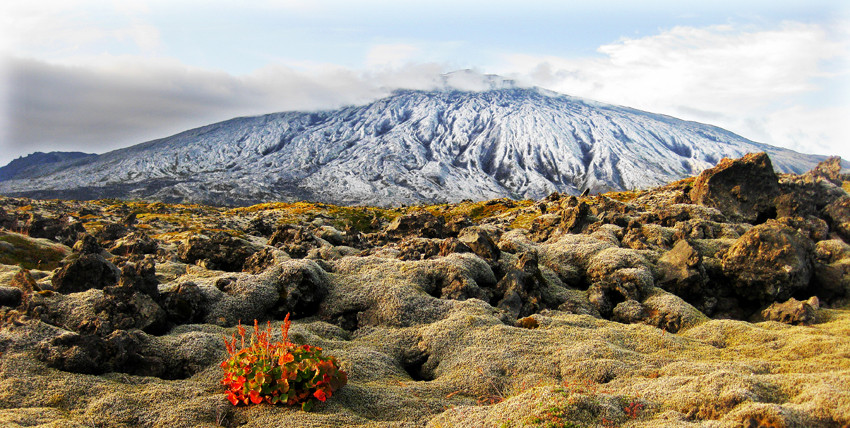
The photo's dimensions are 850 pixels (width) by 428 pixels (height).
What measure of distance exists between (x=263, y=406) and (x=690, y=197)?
1603 inches

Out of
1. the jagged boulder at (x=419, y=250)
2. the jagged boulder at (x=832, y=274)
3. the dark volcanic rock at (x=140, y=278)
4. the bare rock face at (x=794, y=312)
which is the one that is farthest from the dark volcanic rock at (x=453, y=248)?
the jagged boulder at (x=832, y=274)

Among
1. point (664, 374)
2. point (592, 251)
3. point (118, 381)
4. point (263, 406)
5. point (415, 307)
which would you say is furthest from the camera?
point (592, 251)

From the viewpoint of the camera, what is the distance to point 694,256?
71.6ft

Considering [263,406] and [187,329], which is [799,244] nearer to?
[263,406]

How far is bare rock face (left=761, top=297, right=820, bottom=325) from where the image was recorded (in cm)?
1765

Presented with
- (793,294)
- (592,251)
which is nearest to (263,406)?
(592,251)

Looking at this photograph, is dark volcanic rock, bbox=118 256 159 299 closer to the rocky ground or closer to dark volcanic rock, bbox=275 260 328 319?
the rocky ground

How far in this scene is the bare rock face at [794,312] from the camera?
17650 millimetres

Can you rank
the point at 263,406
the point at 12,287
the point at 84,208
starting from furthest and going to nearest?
the point at 84,208
the point at 12,287
the point at 263,406

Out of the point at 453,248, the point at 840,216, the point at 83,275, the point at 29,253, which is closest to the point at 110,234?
the point at 29,253

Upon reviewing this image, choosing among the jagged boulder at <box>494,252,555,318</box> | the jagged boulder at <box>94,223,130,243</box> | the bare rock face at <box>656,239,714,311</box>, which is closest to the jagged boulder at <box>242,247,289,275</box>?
the jagged boulder at <box>494,252,555,318</box>

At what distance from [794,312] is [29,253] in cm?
3912

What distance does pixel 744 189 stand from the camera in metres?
36.5

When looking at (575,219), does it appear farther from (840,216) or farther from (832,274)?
(840,216)
